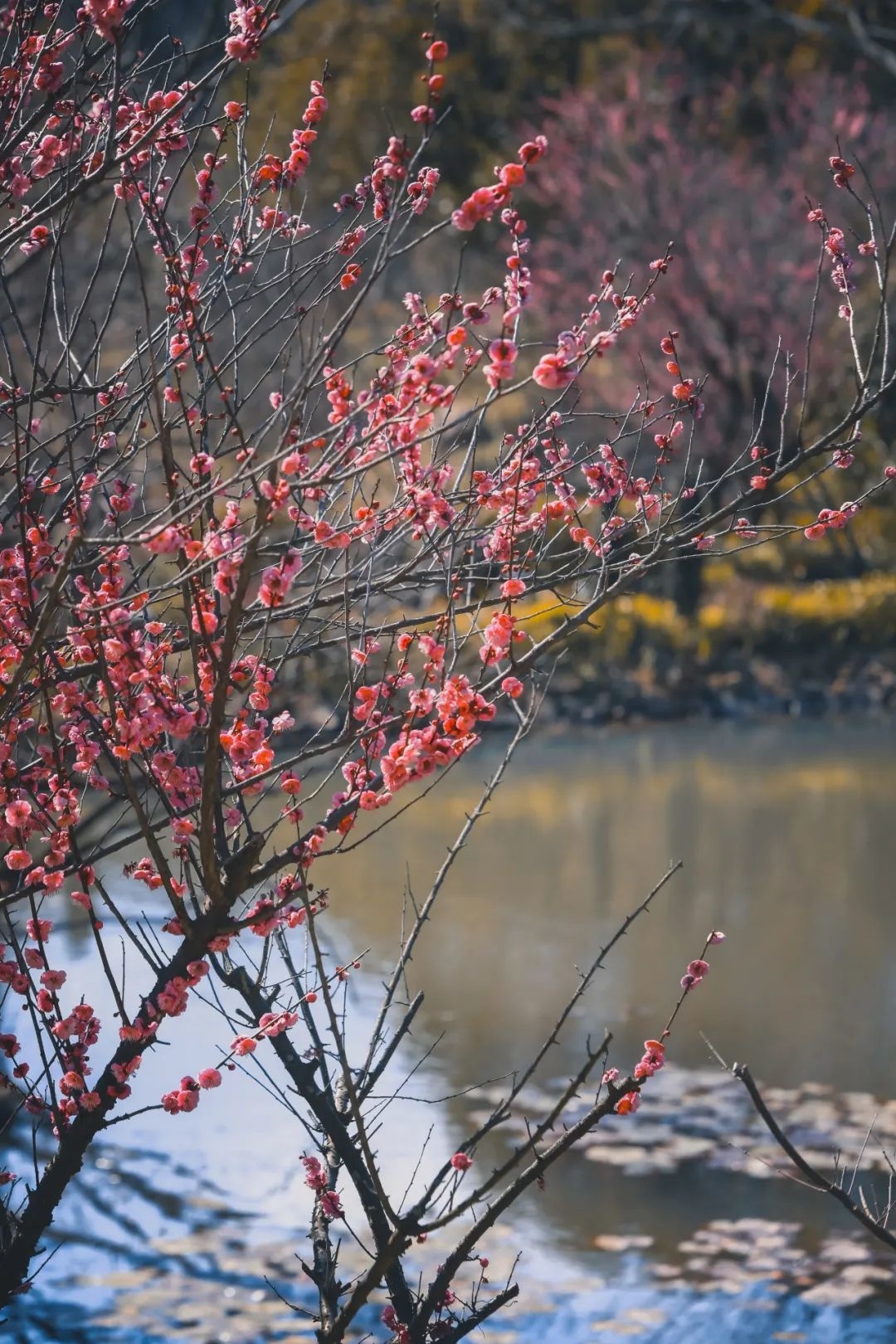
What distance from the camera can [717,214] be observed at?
18766 millimetres

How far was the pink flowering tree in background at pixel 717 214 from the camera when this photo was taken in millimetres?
18016

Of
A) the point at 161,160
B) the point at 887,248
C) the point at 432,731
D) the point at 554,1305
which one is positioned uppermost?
the point at 161,160

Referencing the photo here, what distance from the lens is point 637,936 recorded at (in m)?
8.20

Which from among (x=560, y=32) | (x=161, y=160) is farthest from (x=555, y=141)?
(x=161, y=160)

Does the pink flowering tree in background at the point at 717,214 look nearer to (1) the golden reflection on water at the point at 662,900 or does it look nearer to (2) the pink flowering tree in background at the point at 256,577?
(1) the golden reflection on water at the point at 662,900

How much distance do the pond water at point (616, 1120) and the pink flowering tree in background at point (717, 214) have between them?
Result: 26.9 ft

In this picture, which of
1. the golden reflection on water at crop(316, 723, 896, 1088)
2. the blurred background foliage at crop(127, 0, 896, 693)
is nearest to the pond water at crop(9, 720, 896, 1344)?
the golden reflection on water at crop(316, 723, 896, 1088)

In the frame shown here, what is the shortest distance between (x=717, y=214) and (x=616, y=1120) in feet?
48.8

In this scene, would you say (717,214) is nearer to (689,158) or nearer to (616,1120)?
(689,158)

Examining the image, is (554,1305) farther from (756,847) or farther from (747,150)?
(747,150)

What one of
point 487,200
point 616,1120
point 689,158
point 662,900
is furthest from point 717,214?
point 487,200

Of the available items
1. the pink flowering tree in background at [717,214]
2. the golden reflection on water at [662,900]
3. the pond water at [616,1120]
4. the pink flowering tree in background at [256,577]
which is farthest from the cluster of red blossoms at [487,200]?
the pink flowering tree in background at [717,214]

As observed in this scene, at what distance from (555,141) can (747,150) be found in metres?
2.45

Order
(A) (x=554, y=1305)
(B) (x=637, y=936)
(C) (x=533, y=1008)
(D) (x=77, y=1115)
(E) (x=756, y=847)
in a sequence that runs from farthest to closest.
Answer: (E) (x=756, y=847) → (B) (x=637, y=936) → (C) (x=533, y=1008) → (A) (x=554, y=1305) → (D) (x=77, y=1115)
